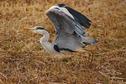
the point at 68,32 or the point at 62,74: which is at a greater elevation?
the point at 68,32

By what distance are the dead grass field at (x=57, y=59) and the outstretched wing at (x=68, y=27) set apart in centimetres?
27

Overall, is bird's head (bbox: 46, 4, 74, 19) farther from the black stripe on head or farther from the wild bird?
the black stripe on head

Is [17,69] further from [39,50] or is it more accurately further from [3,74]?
[39,50]

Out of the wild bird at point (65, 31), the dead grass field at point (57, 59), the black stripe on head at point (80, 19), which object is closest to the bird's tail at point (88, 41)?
the wild bird at point (65, 31)

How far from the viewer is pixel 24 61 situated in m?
5.95

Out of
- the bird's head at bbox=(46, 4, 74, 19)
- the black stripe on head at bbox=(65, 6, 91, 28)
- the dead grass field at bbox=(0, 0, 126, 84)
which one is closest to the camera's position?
the bird's head at bbox=(46, 4, 74, 19)

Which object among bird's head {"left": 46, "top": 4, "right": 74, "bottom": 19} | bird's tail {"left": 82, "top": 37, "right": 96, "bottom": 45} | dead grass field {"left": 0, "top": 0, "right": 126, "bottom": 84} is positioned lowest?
dead grass field {"left": 0, "top": 0, "right": 126, "bottom": 84}

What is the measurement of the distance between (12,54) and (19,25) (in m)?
1.02

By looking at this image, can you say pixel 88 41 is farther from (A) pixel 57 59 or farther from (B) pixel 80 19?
(A) pixel 57 59

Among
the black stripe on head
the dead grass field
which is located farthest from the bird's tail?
the dead grass field

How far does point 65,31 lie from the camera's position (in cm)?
560

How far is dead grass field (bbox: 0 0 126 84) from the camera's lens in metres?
5.48

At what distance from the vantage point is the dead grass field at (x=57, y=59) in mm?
5480

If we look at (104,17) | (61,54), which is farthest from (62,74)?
(104,17)
